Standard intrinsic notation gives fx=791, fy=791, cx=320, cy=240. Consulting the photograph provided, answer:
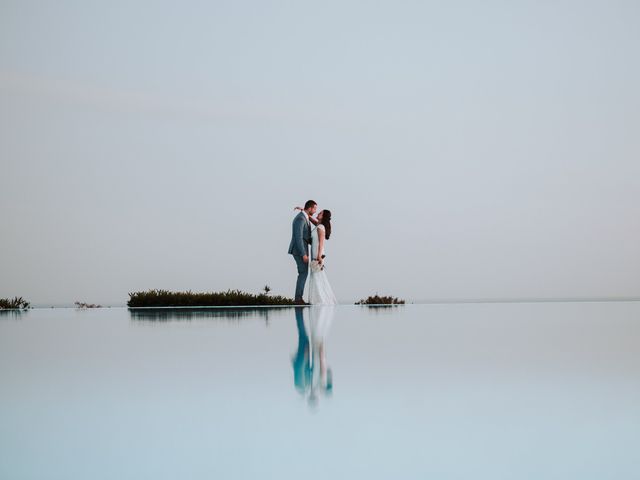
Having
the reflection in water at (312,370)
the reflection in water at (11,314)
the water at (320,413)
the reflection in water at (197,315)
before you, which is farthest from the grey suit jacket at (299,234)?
the water at (320,413)

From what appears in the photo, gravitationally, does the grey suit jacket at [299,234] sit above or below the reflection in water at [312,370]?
above

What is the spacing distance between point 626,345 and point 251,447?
549 centimetres

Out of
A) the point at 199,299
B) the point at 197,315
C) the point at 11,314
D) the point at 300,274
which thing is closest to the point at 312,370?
the point at 197,315

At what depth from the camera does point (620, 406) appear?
11.9ft

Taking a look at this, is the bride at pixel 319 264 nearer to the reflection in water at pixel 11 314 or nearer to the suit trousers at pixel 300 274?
the suit trousers at pixel 300 274

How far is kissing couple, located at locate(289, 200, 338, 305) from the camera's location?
1850 cm

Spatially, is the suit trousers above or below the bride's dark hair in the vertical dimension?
below

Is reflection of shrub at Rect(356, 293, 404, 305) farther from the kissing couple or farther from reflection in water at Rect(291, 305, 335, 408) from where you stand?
reflection in water at Rect(291, 305, 335, 408)

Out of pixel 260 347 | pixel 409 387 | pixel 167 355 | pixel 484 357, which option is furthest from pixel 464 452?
pixel 260 347

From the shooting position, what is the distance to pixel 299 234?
727 inches

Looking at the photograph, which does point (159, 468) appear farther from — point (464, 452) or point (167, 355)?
point (167, 355)

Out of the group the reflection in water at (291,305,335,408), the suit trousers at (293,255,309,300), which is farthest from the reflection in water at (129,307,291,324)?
the reflection in water at (291,305,335,408)

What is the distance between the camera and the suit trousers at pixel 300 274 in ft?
61.3

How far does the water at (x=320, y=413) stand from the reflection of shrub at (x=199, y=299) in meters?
14.6
